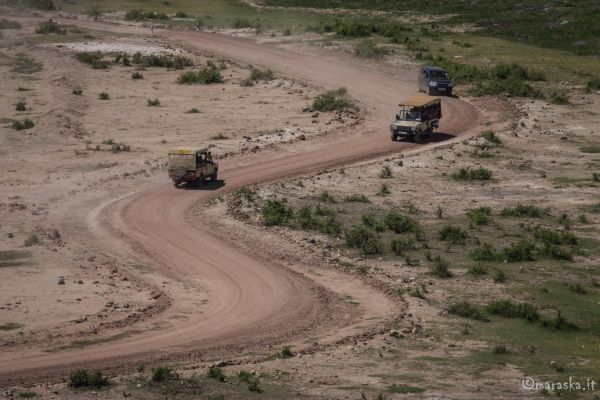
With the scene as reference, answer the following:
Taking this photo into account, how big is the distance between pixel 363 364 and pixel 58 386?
8872mm

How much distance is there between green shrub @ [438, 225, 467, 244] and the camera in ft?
158

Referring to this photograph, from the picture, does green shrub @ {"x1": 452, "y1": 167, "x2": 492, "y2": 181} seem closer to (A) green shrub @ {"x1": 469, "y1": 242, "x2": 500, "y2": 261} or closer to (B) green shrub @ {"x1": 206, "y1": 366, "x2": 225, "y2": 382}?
(A) green shrub @ {"x1": 469, "y1": 242, "x2": 500, "y2": 261}

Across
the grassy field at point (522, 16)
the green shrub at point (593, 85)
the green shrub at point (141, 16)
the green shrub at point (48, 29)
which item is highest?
the grassy field at point (522, 16)

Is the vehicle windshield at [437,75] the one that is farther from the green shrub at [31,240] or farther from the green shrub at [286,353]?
the green shrub at [286,353]

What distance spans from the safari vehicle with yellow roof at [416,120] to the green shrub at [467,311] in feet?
95.6

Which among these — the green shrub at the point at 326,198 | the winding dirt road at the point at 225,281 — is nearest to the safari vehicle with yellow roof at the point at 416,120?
the winding dirt road at the point at 225,281

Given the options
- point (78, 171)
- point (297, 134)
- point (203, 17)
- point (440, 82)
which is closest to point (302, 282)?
point (78, 171)

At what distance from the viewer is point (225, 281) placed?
42438 millimetres

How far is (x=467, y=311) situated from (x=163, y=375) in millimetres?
12367

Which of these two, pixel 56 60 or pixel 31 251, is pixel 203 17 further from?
pixel 31 251

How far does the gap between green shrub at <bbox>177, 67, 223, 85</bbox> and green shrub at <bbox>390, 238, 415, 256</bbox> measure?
132 feet

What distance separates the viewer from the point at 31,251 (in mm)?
44312

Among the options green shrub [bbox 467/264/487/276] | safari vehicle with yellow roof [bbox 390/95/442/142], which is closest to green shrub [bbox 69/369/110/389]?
green shrub [bbox 467/264/487/276]

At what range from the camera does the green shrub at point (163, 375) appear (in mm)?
30312
